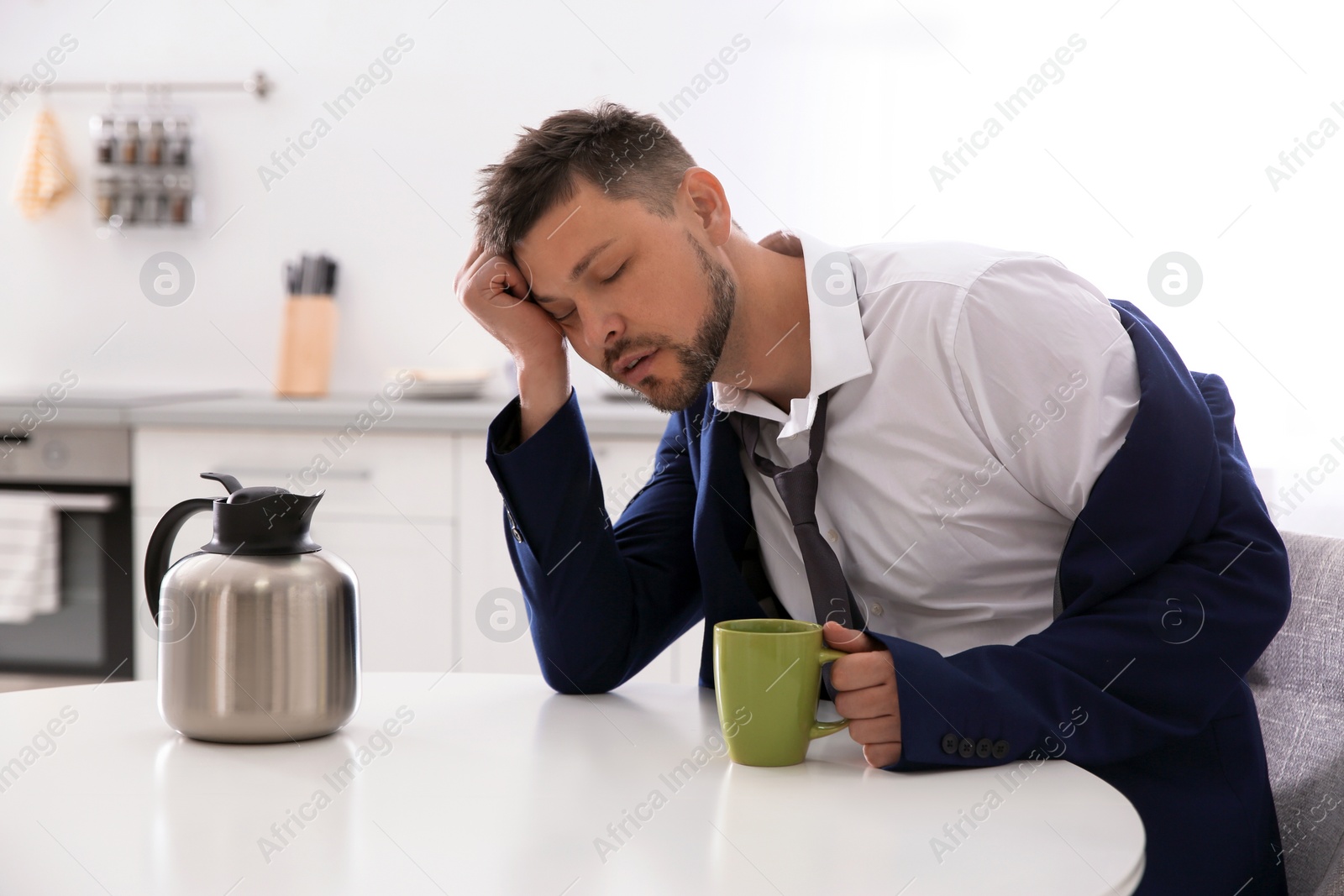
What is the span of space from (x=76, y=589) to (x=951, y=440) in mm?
2371

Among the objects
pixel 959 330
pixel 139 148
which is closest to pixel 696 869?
pixel 959 330

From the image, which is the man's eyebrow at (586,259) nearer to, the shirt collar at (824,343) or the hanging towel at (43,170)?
the shirt collar at (824,343)

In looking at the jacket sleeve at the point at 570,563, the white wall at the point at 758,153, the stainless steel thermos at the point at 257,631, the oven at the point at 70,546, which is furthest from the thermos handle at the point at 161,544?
the white wall at the point at 758,153

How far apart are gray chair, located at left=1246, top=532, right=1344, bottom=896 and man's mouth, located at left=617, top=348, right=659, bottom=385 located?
0.70 meters

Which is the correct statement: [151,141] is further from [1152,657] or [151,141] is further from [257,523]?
[1152,657]

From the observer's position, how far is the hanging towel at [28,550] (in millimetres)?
2766

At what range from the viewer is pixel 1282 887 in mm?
1093

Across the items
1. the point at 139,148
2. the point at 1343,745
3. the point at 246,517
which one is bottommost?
the point at 139,148

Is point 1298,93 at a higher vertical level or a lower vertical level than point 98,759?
higher

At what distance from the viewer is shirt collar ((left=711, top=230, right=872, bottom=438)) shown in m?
1.22

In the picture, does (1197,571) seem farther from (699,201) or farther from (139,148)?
(139,148)

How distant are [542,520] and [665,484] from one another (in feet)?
0.72

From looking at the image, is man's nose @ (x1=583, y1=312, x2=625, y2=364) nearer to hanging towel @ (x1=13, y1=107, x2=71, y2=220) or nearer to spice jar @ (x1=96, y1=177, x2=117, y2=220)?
spice jar @ (x1=96, y1=177, x2=117, y2=220)

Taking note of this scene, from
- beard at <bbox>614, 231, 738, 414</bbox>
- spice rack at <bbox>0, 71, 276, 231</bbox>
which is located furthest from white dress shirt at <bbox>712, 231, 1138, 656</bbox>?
spice rack at <bbox>0, 71, 276, 231</bbox>
